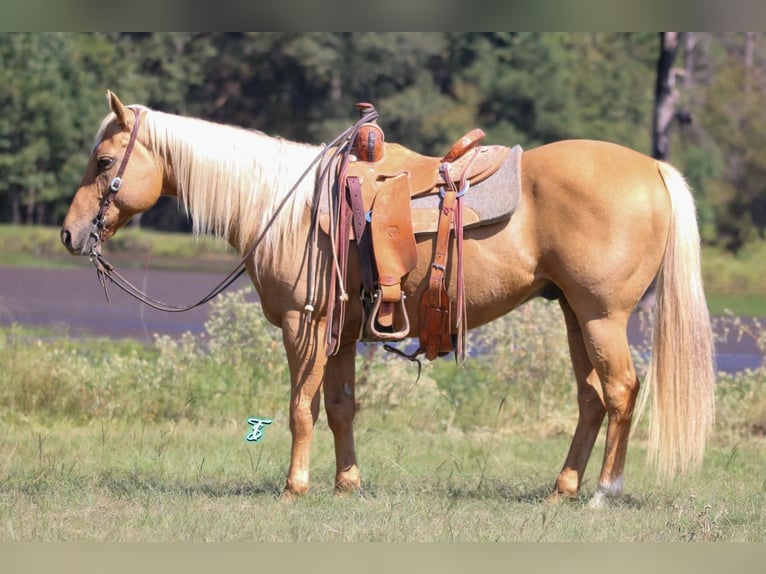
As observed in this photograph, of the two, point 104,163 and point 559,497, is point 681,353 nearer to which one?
point 559,497

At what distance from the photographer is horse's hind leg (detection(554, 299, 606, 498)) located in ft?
20.3

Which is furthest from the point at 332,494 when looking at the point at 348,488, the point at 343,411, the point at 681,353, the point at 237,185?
the point at 681,353

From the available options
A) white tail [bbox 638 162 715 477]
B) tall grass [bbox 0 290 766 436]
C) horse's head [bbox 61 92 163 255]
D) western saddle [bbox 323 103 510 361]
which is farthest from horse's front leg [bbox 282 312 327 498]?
tall grass [bbox 0 290 766 436]

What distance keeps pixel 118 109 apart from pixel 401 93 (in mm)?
28835

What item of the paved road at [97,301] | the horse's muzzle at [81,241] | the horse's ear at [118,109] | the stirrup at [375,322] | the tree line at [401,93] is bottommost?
the paved road at [97,301]

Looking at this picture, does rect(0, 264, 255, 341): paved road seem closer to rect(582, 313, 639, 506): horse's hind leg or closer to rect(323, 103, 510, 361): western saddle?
rect(323, 103, 510, 361): western saddle

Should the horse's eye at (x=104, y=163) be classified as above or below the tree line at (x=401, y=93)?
below

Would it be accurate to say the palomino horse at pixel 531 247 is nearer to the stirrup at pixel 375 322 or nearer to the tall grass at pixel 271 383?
the stirrup at pixel 375 322

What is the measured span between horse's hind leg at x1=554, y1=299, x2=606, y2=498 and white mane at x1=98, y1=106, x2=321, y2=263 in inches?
69.9

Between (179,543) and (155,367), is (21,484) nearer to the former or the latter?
(179,543)

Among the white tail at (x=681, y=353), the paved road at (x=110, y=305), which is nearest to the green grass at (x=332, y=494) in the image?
the white tail at (x=681, y=353)

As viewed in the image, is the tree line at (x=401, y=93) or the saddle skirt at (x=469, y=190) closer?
the saddle skirt at (x=469, y=190)

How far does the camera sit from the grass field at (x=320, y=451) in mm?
5398

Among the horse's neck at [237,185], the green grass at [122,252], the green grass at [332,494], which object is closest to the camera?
the green grass at [332,494]
